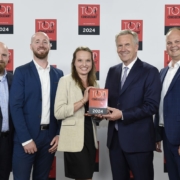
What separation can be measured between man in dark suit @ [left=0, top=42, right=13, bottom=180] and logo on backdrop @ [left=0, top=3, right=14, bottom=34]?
28.9 inches

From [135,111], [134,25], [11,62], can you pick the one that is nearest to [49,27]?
[11,62]

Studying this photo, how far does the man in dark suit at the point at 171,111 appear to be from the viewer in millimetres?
2281

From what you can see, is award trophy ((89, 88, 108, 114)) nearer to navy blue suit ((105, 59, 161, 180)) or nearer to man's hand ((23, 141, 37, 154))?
navy blue suit ((105, 59, 161, 180))

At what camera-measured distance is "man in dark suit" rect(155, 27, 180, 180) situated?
7.48 feet

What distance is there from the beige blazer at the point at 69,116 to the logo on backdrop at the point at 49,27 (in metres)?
1.01

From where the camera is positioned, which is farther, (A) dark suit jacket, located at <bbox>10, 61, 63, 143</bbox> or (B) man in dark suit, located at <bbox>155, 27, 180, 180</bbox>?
(A) dark suit jacket, located at <bbox>10, 61, 63, 143</bbox>

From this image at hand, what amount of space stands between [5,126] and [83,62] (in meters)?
0.84

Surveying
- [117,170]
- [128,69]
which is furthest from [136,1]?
[117,170]

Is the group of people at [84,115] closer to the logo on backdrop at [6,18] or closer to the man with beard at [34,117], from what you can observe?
the man with beard at [34,117]

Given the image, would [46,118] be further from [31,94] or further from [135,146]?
Result: [135,146]

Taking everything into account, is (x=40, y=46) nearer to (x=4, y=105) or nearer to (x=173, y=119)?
(x=4, y=105)

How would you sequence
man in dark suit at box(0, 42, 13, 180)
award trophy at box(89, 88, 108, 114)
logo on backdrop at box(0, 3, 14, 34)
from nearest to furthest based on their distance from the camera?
award trophy at box(89, 88, 108, 114), man in dark suit at box(0, 42, 13, 180), logo on backdrop at box(0, 3, 14, 34)

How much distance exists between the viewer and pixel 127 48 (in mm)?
2352

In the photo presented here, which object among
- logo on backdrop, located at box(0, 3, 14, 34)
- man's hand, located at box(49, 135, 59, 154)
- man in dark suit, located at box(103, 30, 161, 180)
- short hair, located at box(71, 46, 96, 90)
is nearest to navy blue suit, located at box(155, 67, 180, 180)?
man in dark suit, located at box(103, 30, 161, 180)
